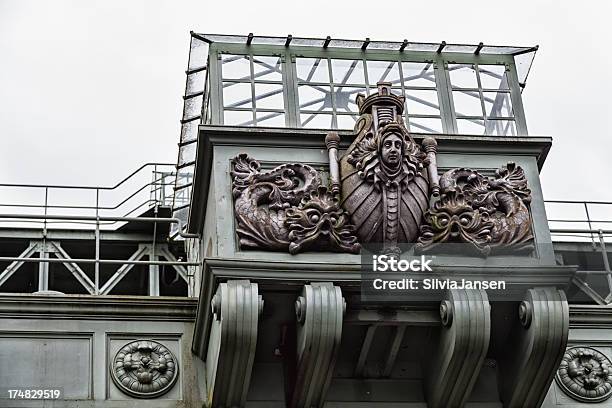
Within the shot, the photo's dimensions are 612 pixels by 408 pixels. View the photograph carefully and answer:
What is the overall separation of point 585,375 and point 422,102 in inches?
209

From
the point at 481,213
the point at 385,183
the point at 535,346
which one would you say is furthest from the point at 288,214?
the point at 535,346

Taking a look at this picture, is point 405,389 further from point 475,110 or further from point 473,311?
point 475,110

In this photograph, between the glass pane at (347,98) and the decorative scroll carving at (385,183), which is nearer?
the decorative scroll carving at (385,183)

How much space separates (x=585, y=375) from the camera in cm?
2508

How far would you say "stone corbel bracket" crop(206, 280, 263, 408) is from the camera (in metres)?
22.2

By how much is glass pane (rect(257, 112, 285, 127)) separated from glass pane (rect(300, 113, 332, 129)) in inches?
13.1

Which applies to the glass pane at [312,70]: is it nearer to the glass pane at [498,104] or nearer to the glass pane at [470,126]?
the glass pane at [470,126]

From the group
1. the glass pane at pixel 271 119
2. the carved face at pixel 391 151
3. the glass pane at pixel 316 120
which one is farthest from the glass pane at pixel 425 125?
the glass pane at pixel 271 119

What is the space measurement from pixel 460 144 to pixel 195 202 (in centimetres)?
455

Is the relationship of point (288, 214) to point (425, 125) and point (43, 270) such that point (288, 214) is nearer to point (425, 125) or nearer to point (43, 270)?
point (425, 125)

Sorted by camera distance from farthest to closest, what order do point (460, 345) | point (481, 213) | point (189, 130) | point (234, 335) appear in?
point (189, 130) → point (481, 213) → point (460, 345) → point (234, 335)

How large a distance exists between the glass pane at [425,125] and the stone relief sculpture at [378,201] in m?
0.87

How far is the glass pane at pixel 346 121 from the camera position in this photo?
24984 mm

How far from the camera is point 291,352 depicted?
23531 mm
